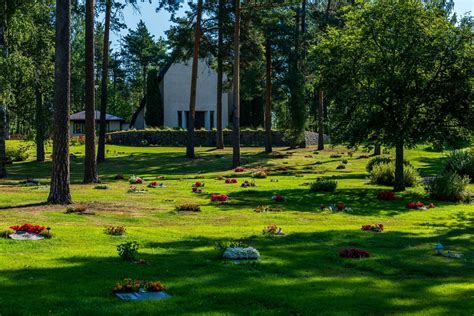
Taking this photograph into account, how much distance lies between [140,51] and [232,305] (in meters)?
93.2

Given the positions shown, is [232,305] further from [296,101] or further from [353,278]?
[296,101]

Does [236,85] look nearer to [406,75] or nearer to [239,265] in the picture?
[406,75]

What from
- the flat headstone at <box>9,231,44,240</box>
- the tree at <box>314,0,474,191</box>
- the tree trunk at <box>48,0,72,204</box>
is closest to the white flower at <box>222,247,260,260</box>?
the flat headstone at <box>9,231,44,240</box>

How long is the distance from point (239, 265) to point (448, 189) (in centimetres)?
1640

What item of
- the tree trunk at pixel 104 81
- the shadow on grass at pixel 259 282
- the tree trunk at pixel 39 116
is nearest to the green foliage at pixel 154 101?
the tree trunk at pixel 104 81

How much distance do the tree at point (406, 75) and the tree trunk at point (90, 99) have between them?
11756 mm

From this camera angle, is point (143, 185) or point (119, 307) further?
point (143, 185)

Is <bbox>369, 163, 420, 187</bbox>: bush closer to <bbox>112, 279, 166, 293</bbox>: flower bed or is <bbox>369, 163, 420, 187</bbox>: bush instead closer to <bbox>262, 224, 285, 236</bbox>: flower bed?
<bbox>262, 224, 285, 236</bbox>: flower bed

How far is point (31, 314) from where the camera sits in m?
7.25

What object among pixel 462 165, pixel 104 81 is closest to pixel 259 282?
pixel 462 165

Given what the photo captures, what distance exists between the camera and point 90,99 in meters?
26.6

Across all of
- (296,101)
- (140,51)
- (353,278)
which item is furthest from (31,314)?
(140,51)

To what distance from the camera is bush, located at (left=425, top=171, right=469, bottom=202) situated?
24.2m

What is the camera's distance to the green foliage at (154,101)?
68938 millimetres
